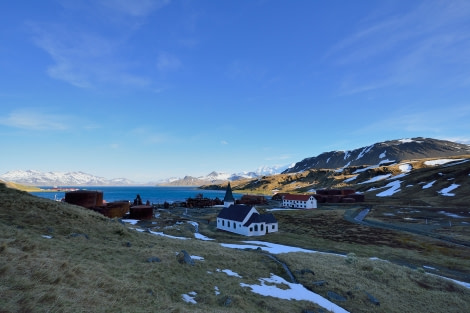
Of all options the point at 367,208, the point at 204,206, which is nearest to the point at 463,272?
the point at 367,208

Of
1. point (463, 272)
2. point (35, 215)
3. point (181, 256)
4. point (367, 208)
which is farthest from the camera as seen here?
point (367, 208)

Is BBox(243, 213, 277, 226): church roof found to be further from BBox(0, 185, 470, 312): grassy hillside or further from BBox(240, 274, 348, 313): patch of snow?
BBox(240, 274, 348, 313): patch of snow

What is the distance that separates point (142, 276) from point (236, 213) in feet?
134

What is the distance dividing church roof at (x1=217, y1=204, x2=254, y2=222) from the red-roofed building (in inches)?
2066

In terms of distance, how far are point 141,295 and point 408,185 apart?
147 metres

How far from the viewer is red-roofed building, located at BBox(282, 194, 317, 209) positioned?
101 meters

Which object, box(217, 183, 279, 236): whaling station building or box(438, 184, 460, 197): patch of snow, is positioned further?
box(438, 184, 460, 197): patch of snow

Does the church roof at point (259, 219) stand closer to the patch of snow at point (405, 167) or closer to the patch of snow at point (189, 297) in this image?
the patch of snow at point (189, 297)

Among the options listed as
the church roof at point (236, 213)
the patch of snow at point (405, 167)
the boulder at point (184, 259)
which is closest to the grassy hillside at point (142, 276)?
the boulder at point (184, 259)

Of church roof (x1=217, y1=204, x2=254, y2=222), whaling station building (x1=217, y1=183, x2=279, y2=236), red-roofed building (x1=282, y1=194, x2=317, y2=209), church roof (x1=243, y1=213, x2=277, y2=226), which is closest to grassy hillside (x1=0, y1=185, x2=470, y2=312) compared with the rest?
whaling station building (x1=217, y1=183, x2=279, y2=236)

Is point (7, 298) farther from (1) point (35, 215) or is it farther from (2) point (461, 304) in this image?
(2) point (461, 304)

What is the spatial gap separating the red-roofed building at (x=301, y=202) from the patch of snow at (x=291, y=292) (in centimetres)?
8501

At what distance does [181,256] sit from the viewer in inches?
760

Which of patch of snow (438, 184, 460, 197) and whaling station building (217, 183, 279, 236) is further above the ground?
patch of snow (438, 184, 460, 197)
